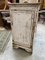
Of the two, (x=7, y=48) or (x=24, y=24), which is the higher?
(x=24, y=24)

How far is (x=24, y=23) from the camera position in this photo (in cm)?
261

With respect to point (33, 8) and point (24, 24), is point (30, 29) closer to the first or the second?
point (24, 24)

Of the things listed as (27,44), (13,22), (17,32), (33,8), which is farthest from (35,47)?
(33,8)

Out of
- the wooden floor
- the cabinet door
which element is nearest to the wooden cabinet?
the cabinet door

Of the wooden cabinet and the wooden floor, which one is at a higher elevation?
the wooden cabinet

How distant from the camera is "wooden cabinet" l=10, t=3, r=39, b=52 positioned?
249cm

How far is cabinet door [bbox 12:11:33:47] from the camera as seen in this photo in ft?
8.36

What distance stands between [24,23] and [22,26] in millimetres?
87

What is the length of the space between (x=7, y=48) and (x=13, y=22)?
635 millimetres

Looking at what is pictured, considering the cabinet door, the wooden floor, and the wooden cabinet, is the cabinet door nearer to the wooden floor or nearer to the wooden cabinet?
the wooden cabinet

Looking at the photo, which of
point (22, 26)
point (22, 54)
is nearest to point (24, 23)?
point (22, 26)

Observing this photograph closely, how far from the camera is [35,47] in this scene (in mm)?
3033

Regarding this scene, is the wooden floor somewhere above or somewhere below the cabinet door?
below

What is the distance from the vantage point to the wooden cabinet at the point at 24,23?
97.9 inches
